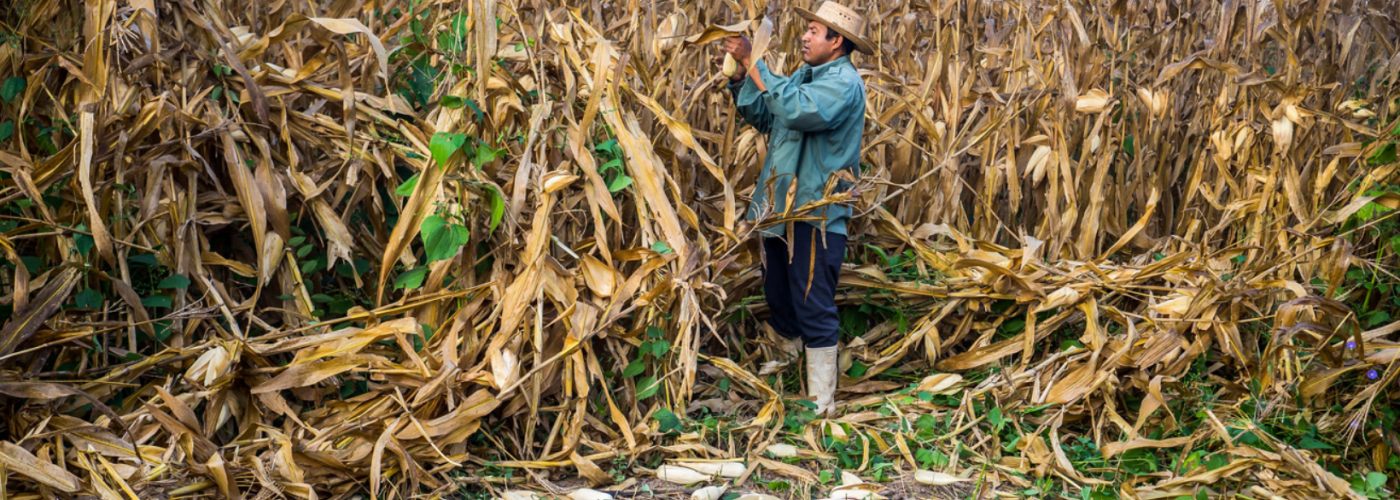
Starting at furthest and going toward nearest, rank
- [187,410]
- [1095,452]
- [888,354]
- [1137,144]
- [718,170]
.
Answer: [1137,144] < [888,354] < [1095,452] < [718,170] < [187,410]

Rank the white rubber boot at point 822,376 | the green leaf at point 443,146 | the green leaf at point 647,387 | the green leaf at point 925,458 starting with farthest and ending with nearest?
the white rubber boot at point 822,376 → the green leaf at point 925,458 → the green leaf at point 647,387 → the green leaf at point 443,146

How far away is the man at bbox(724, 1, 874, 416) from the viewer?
264 cm

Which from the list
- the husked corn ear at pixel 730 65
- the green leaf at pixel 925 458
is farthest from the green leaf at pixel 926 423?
the husked corn ear at pixel 730 65

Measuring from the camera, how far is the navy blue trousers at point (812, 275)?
9.33ft

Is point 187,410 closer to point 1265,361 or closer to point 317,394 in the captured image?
point 317,394

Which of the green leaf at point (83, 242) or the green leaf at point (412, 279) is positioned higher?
the green leaf at point (83, 242)

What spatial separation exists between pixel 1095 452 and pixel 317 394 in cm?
207

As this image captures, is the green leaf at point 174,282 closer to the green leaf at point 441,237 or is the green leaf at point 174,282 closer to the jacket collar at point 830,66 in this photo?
the green leaf at point 441,237

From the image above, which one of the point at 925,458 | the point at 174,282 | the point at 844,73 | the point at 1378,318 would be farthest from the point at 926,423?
the point at 174,282

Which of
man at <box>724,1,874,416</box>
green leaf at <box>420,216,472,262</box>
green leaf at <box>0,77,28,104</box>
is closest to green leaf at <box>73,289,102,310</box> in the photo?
green leaf at <box>0,77,28,104</box>

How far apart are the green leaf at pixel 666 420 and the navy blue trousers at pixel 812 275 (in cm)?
56

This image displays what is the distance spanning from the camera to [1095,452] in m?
2.61

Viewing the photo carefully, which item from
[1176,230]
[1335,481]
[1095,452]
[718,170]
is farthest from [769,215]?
[1176,230]

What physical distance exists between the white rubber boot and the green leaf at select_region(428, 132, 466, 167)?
132 centimetres
